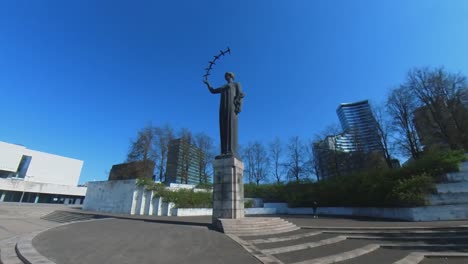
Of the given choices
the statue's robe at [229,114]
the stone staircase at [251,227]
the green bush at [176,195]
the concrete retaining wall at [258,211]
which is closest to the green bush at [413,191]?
the stone staircase at [251,227]

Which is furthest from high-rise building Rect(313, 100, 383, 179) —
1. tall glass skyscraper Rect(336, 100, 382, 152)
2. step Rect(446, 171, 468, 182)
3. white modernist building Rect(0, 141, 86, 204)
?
white modernist building Rect(0, 141, 86, 204)

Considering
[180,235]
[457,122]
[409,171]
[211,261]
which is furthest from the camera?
[457,122]

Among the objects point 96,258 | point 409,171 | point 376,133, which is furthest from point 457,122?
point 96,258

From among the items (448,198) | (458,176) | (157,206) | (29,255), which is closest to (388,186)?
(448,198)

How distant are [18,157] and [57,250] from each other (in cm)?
6220

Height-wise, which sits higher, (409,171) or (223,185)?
(409,171)

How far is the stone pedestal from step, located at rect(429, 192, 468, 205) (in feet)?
41.6

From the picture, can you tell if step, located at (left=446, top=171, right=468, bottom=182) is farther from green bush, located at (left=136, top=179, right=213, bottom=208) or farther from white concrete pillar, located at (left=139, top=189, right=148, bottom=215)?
white concrete pillar, located at (left=139, top=189, right=148, bottom=215)

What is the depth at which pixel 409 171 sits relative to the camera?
15938mm

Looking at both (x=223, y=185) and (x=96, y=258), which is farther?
(x=223, y=185)

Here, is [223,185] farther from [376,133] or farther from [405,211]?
[376,133]

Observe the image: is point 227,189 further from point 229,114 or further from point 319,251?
point 319,251

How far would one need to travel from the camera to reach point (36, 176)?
172 ft

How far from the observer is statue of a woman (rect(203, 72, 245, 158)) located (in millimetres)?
10906
